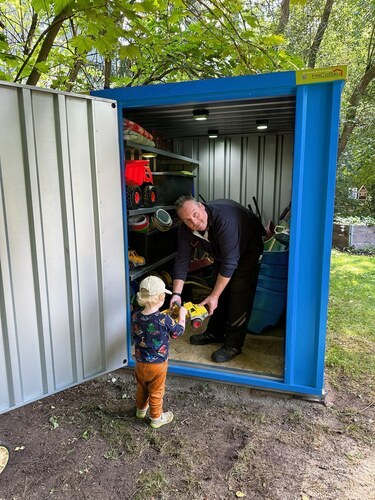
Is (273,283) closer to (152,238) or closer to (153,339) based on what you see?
(152,238)

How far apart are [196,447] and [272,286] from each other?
1756 millimetres

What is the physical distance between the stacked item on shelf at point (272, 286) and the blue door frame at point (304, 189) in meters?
0.82

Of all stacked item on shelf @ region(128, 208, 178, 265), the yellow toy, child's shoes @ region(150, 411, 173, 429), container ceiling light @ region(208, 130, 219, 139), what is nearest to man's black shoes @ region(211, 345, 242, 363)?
the yellow toy

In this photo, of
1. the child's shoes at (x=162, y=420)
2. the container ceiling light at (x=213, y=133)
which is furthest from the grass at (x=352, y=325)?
the container ceiling light at (x=213, y=133)

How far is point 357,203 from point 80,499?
11.6m

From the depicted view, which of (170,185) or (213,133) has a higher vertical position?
(213,133)

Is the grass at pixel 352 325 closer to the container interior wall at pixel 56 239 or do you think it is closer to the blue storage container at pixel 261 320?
the blue storage container at pixel 261 320

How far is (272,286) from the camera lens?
3.55 meters

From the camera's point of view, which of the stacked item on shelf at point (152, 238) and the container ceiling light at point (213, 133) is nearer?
the stacked item on shelf at point (152, 238)

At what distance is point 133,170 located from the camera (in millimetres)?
3066

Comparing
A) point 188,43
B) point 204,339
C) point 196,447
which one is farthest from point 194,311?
point 188,43

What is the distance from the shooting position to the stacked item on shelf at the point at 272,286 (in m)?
3.48

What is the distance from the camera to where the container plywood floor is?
3076mm

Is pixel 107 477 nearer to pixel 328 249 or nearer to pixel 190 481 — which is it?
pixel 190 481
